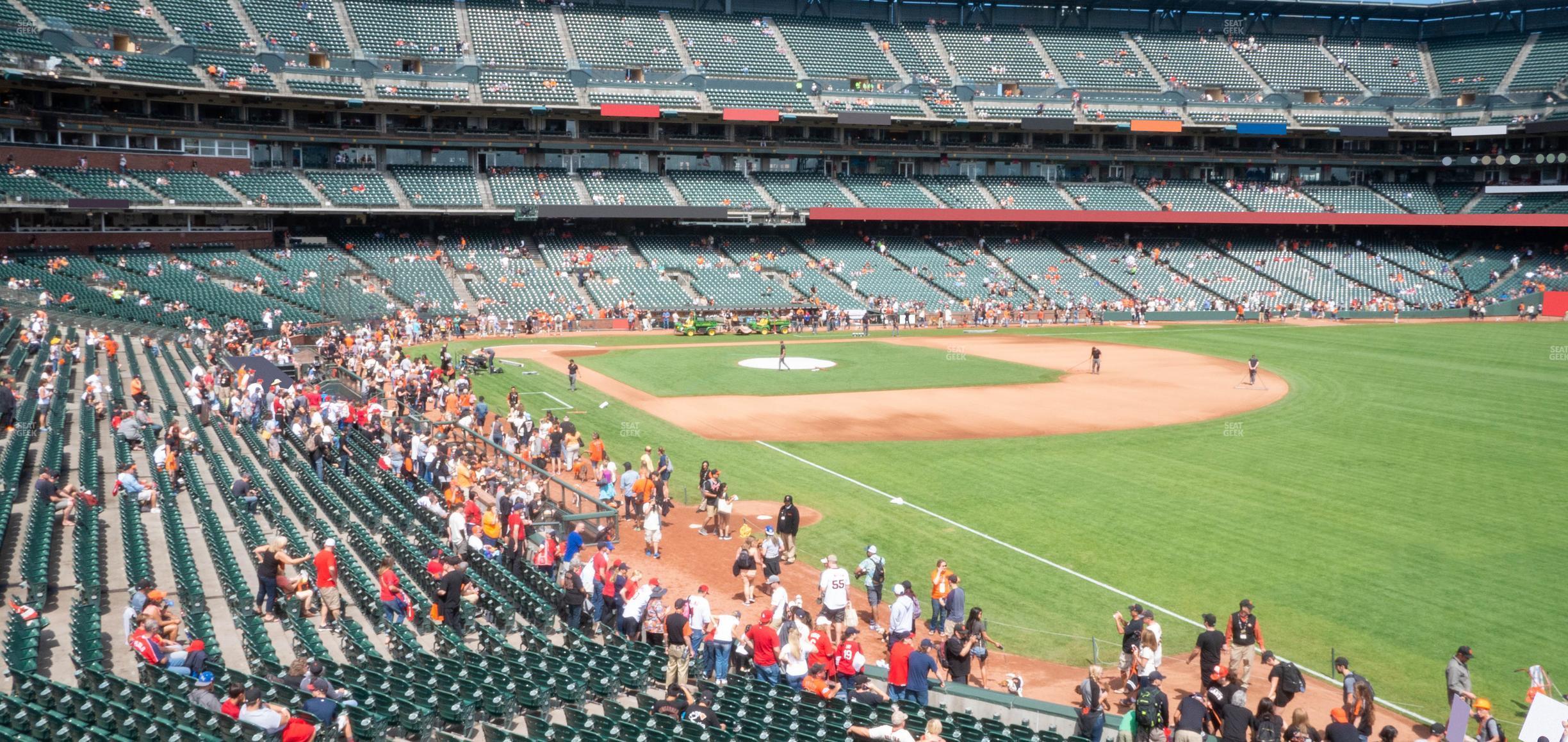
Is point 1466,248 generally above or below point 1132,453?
above

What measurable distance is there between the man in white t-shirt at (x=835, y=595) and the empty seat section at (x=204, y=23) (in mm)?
62175

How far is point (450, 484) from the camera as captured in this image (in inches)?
858

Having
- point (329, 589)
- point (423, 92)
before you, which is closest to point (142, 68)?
point (423, 92)

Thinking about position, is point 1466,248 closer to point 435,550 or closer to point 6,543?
point 435,550

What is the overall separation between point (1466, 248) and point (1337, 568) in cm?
7514

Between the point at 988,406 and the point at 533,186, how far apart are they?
139ft

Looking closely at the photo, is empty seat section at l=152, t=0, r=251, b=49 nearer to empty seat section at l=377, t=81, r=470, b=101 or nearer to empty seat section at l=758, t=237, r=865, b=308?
empty seat section at l=377, t=81, r=470, b=101

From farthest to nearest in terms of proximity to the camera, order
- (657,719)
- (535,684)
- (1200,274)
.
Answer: (1200,274) → (535,684) → (657,719)

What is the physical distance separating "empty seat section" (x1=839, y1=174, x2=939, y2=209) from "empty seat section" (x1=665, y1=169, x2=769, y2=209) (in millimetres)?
7479

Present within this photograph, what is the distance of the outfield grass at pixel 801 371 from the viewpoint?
142ft

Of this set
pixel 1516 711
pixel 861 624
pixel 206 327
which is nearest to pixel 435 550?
pixel 861 624

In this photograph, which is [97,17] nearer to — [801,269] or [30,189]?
[30,189]

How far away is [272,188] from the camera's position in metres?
64.2

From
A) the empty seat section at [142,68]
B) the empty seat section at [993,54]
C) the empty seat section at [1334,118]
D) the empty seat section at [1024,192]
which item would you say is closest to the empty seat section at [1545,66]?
the empty seat section at [1334,118]
